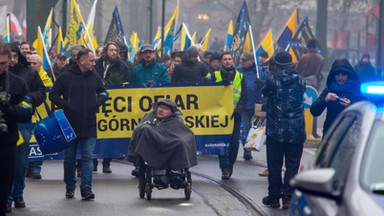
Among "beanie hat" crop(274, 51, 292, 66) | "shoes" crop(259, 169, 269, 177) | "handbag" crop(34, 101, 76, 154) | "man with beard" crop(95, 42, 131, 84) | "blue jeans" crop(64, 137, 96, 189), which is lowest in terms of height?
"shoes" crop(259, 169, 269, 177)

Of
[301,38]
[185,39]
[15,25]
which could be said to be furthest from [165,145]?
[15,25]

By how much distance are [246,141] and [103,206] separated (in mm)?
4848

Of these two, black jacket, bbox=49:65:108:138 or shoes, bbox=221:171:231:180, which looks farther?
shoes, bbox=221:171:231:180

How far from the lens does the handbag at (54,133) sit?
12.2 metres

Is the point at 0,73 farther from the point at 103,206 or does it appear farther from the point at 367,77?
the point at 367,77

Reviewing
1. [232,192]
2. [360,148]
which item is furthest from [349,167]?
[232,192]

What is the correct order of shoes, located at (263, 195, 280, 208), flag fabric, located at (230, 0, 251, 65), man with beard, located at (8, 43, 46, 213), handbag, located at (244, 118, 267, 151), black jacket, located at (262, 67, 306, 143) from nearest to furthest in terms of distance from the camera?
man with beard, located at (8, 43, 46, 213) < black jacket, located at (262, 67, 306, 143) < shoes, located at (263, 195, 280, 208) < handbag, located at (244, 118, 267, 151) < flag fabric, located at (230, 0, 251, 65)

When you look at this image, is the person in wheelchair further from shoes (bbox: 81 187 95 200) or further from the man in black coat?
the man in black coat

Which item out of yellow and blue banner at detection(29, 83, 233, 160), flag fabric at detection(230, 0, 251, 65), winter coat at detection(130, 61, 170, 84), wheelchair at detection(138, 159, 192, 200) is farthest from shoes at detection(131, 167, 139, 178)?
flag fabric at detection(230, 0, 251, 65)

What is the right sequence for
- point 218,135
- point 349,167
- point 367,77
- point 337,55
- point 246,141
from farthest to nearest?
point 337,55 → point 367,77 → point 246,141 → point 218,135 → point 349,167

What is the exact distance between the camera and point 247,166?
17.1 metres

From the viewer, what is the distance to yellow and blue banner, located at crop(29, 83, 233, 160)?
15352 mm

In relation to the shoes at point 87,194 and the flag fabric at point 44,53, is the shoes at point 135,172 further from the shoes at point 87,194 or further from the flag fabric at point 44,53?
the flag fabric at point 44,53

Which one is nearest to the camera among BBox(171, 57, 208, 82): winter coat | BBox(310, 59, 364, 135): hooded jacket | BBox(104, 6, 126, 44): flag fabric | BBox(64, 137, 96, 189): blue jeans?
BBox(310, 59, 364, 135): hooded jacket
